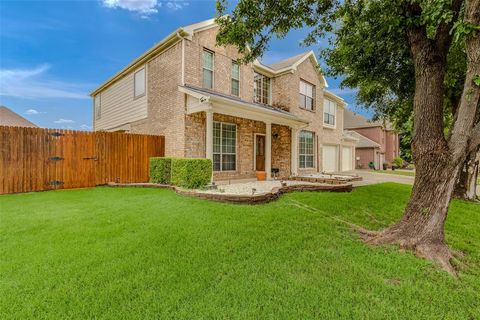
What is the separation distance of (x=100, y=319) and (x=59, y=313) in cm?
42

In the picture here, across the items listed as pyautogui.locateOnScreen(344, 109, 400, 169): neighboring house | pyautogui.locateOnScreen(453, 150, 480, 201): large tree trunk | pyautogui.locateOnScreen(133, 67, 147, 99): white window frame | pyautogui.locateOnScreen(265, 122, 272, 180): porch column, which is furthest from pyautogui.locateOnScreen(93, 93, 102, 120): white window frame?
pyautogui.locateOnScreen(344, 109, 400, 169): neighboring house

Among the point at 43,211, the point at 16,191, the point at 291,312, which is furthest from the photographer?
the point at 16,191

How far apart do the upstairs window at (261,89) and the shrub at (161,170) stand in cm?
680

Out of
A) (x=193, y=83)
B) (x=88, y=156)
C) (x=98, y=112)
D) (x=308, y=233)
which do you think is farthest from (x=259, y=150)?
(x=98, y=112)

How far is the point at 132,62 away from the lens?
12.3m

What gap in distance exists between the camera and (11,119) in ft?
78.3

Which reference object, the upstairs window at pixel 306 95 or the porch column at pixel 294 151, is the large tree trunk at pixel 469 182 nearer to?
the porch column at pixel 294 151

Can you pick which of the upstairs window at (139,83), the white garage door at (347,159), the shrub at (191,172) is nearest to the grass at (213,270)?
the shrub at (191,172)

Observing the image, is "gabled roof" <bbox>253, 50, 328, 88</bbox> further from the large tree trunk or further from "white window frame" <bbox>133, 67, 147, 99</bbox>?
the large tree trunk

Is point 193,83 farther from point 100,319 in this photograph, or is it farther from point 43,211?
point 100,319

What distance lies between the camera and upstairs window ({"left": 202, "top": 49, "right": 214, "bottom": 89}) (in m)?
11.1

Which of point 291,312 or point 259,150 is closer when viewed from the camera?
point 291,312

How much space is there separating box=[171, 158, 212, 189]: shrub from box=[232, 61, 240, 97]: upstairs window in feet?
17.0

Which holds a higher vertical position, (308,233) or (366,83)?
(366,83)
